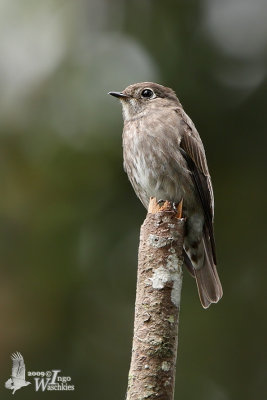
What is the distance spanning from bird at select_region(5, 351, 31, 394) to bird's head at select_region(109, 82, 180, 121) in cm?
218

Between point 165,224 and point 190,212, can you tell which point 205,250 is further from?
point 165,224

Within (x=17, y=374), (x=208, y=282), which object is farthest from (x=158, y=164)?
(x=17, y=374)

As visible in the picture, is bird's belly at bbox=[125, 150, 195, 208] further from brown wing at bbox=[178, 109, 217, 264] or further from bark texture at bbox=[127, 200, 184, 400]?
bark texture at bbox=[127, 200, 184, 400]

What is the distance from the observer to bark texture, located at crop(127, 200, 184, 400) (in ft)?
10.9

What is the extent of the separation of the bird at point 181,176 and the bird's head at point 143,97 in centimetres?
30

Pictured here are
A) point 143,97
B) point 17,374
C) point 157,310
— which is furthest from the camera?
point 143,97

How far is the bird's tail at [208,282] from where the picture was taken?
231 inches

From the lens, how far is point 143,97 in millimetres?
6754

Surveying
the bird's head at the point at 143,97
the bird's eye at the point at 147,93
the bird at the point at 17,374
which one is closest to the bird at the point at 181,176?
the bird's head at the point at 143,97

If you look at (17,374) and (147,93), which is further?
(147,93)

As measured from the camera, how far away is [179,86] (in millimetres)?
7277

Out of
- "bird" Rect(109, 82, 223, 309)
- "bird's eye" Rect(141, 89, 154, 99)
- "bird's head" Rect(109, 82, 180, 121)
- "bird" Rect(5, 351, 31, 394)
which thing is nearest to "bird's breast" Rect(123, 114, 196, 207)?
"bird" Rect(109, 82, 223, 309)

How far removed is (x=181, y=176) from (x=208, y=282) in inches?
32.7

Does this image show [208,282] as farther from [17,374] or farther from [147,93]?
[147,93]
